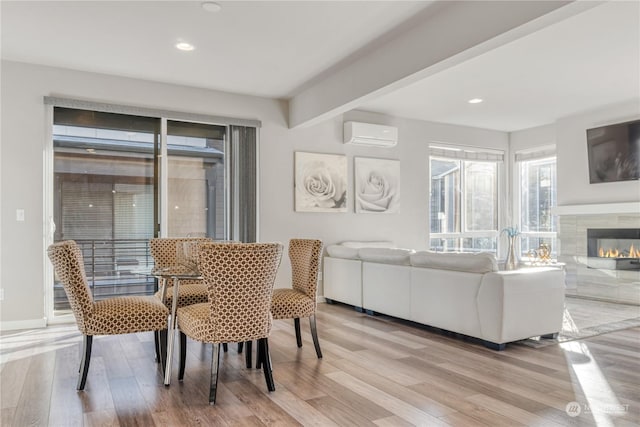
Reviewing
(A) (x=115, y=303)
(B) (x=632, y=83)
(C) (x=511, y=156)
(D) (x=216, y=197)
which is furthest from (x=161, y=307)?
(C) (x=511, y=156)

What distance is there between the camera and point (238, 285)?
2584mm

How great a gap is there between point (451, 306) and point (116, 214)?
12.0ft

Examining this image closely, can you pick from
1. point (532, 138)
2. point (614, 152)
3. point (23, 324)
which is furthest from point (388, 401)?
point (532, 138)

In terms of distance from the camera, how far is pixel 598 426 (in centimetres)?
224

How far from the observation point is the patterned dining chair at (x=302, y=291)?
3.36 meters

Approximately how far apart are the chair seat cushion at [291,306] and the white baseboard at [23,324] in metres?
2.70

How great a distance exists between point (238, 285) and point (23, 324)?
320 centimetres

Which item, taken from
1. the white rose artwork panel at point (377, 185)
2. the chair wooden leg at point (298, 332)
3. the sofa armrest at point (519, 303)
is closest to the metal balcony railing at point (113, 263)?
the chair wooden leg at point (298, 332)

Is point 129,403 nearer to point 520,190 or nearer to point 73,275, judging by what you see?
point 73,275

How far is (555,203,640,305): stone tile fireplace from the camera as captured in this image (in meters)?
5.90

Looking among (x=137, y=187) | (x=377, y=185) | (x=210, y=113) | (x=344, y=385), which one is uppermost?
(x=210, y=113)

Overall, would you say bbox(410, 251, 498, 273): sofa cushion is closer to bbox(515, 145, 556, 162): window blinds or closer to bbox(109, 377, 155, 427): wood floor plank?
bbox(109, 377, 155, 427): wood floor plank

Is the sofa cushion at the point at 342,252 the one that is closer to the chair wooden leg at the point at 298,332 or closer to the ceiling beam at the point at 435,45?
the ceiling beam at the point at 435,45

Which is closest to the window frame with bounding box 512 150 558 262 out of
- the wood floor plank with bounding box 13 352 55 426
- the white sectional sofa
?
the white sectional sofa
